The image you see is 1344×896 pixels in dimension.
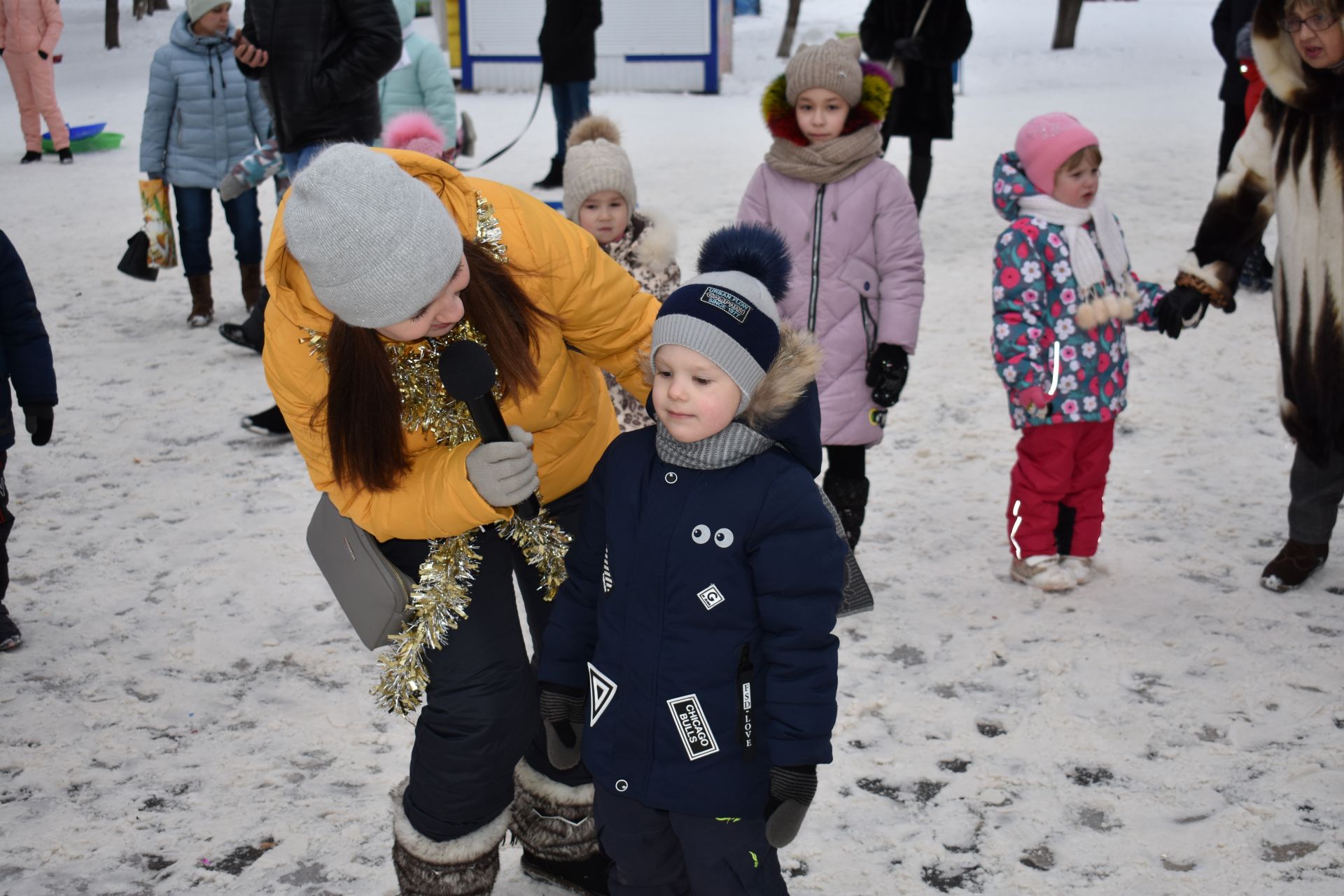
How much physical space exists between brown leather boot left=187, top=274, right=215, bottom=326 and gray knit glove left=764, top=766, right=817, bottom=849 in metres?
6.28

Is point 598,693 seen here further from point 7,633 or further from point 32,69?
point 32,69

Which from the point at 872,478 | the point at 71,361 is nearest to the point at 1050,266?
the point at 872,478

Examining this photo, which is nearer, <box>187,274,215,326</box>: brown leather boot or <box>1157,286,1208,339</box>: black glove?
<box>1157,286,1208,339</box>: black glove

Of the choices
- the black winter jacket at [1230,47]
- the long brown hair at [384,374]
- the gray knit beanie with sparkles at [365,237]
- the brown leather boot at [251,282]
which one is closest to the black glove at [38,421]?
the long brown hair at [384,374]

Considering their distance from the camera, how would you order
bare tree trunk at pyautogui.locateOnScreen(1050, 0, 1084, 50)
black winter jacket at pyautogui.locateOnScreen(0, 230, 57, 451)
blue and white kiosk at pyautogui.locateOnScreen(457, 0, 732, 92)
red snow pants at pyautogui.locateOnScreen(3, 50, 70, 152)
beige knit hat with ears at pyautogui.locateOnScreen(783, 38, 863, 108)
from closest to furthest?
black winter jacket at pyautogui.locateOnScreen(0, 230, 57, 451), beige knit hat with ears at pyautogui.locateOnScreen(783, 38, 863, 108), red snow pants at pyautogui.locateOnScreen(3, 50, 70, 152), blue and white kiosk at pyautogui.locateOnScreen(457, 0, 732, 92), bare tree trunk at pyautogui.locateOnScreen(1050, 0, 1084, 50)

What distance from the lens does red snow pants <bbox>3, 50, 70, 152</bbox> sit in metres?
12.0

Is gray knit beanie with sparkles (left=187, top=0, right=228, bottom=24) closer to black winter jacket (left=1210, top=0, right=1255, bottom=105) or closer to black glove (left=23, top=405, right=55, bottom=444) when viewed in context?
black glove (left=23, top=405, right=55, bottom=444)

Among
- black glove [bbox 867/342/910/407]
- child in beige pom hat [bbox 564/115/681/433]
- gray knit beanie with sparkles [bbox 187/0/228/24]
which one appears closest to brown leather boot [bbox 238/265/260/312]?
gray knit beanie with sparkles [bbox 187/0/228/24]

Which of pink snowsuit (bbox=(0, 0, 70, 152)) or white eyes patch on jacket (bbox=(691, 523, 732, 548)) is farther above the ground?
white eyes patch on jacket (bbox=(691, 523, 732, 548))

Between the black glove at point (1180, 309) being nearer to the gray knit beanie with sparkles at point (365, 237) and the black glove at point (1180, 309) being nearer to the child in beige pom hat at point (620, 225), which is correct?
the child in beige pom hat at point (620, 225)

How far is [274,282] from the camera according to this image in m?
2.38

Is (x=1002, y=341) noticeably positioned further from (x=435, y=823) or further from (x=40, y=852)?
(x=40, y=852)

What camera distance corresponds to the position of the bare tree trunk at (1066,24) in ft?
69.9

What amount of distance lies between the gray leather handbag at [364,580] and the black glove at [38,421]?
1763 mm
